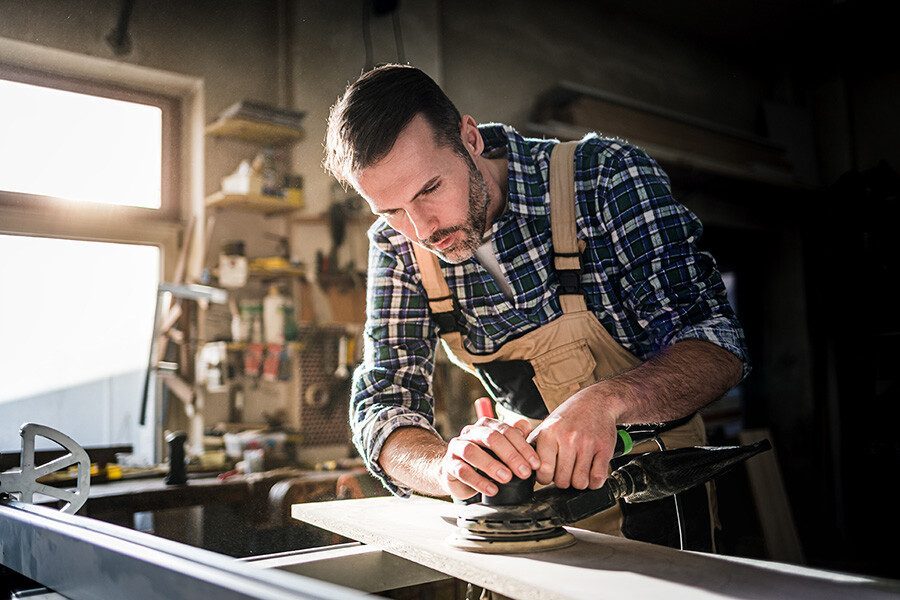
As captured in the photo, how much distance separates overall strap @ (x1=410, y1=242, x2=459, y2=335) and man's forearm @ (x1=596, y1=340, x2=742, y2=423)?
0.46 metres

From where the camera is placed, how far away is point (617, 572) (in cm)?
81

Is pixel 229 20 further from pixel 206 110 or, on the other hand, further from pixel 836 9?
pixel 836 9

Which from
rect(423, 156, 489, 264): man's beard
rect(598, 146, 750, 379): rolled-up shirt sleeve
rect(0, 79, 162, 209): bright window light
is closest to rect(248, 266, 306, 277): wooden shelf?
rect(0, 79, 162, 209): bright window light

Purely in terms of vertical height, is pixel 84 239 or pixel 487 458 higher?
pixel 84 239

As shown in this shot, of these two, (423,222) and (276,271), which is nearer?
(423,222)

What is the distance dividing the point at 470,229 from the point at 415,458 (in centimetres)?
40

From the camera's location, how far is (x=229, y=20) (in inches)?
135

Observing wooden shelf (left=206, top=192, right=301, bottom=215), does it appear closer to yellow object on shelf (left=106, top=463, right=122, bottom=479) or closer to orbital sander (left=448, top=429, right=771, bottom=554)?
yellow object on shelf (left=106, top=463, right=122, bottom=479)

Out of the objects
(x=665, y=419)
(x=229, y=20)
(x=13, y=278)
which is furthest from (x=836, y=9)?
(x=13, y=278)

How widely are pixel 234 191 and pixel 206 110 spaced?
15.3 inches

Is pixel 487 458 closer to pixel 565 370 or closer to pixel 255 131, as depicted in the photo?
pixel 565 370

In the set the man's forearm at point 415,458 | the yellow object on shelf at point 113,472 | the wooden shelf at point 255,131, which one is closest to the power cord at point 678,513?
the man's forearm at point 415,458

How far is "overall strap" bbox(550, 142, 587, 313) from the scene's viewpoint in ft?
4.48

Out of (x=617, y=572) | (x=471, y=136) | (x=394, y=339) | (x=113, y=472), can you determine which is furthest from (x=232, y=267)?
(x=617, y=572)
